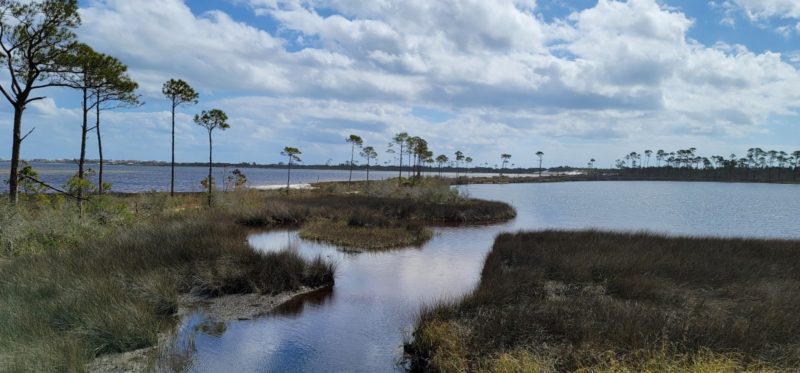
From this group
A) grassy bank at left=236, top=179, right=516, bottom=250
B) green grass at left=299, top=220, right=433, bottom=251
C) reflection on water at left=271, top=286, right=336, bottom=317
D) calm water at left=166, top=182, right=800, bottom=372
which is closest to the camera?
calm water at left=166, top=182, right=800, bottom=372

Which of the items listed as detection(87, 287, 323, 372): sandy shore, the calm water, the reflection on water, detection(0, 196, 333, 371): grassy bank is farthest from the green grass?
detection(87, 287, 323, 372): sandy shore

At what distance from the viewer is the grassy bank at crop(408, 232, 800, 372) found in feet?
19.7

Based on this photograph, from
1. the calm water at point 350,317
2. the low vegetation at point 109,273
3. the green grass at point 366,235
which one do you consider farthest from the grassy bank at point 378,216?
the calm water at point 350,317

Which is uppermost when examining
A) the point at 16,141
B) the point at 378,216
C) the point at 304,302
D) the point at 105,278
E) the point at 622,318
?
the point at 16,141

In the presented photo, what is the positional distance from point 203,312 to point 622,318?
329 inches

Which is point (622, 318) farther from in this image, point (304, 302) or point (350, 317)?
point (304, 302)

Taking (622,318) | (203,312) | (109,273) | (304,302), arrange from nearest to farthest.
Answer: (622,318) < (203,312) < (109,273) < (304,302)

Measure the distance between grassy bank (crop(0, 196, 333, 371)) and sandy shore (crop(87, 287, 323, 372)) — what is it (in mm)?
205

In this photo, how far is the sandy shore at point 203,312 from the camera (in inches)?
268

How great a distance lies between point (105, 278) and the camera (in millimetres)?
9633

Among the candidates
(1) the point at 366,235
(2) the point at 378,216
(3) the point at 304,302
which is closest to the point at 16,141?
(3) the point at 304,302

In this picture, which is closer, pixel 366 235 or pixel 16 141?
pixel 16 141

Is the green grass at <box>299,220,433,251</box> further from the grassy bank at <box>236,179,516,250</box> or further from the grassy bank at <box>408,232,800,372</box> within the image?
the grassy bank at <box>408,232,800,372</box>

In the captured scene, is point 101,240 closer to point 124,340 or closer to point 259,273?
point 259,273
